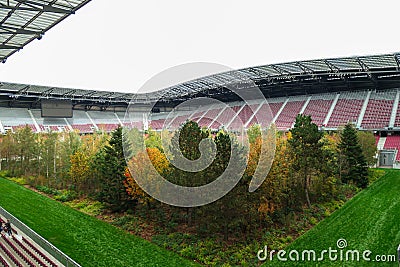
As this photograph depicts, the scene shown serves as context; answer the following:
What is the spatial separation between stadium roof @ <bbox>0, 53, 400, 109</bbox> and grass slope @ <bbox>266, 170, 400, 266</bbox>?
2185cm

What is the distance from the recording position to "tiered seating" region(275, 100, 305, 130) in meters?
50.2

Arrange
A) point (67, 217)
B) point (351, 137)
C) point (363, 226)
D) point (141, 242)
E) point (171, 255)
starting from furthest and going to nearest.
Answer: point (351, 137) → point (67, 217) → point (363, 226) → point (141, 242) → point (171, 255)

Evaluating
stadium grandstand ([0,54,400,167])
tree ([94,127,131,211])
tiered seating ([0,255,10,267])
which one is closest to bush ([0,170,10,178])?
stadium grandstand ([0,54,400,167])

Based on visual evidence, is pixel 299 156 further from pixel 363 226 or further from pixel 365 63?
pixel 365 63

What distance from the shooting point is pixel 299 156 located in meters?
19.4

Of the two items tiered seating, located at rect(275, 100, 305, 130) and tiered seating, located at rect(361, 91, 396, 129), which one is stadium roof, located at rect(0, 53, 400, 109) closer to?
tiered seating, located at rect(361, 91, 396, 129)

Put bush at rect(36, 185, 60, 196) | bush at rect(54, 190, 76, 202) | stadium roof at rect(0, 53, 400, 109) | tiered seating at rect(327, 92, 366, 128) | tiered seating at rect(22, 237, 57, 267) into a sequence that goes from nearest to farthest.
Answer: tiered seating at rect(22, 237, 57, 267), bush at rect(54, 190, 76, 202), bush at rect(36, 185, 60, 196), stadium roof at rect(0, 53, 400, 109), tiered seating at rect(327, 92, 366, 128)

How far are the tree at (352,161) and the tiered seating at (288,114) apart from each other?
22.3 m

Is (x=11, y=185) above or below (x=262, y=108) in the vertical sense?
below

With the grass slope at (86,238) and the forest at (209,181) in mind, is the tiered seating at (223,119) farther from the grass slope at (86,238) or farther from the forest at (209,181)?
the grass slope at (86,238)

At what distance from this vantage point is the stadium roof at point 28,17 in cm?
964

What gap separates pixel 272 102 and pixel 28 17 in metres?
52.6

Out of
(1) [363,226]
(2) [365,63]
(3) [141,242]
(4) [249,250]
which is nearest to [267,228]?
(4) [249,250]

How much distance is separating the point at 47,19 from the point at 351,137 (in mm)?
23598
